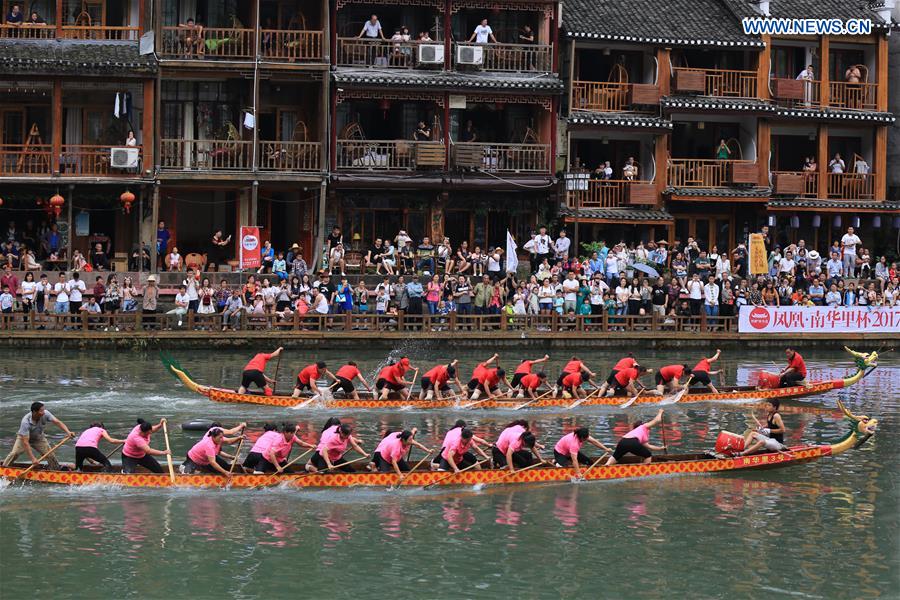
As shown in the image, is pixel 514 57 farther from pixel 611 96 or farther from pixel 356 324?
pixel 356 324

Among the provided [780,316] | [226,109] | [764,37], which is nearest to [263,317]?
[226,109]

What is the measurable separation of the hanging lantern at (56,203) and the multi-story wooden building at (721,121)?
1853 cm

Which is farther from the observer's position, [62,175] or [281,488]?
[62,175]

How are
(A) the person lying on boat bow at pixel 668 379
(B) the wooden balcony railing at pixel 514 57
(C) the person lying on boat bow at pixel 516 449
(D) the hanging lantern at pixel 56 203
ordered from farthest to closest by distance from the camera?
(B) the wooden balcony railing at pixel 514 57 → (D) the hanging lantern at pixel 56 203 → (A) the person lying on boat bow at pixel 668 379 → (C) the person lying on boat bow at pixel 516 449

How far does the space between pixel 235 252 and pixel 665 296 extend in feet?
51.9

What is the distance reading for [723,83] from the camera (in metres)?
54.9

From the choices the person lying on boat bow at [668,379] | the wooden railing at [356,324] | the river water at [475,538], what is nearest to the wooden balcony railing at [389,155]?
the wooden railing at [356,324]

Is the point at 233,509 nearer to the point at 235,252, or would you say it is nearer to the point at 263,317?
the point at 263,317

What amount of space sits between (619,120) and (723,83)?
5064mm

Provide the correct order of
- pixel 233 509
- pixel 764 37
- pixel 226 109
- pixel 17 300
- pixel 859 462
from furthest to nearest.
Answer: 1. pixel 764 37
2. pixel 226 109
3. pixel 17 300
4. pixel 859 462
5. pixel 233 509

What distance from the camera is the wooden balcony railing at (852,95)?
56844 millimetres

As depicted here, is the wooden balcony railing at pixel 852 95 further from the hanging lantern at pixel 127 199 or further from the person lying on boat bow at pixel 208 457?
the person lying on boat bow at pixel 208 457

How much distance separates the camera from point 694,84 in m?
53.7

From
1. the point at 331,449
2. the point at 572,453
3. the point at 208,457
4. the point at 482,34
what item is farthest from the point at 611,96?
the point at 208,457
